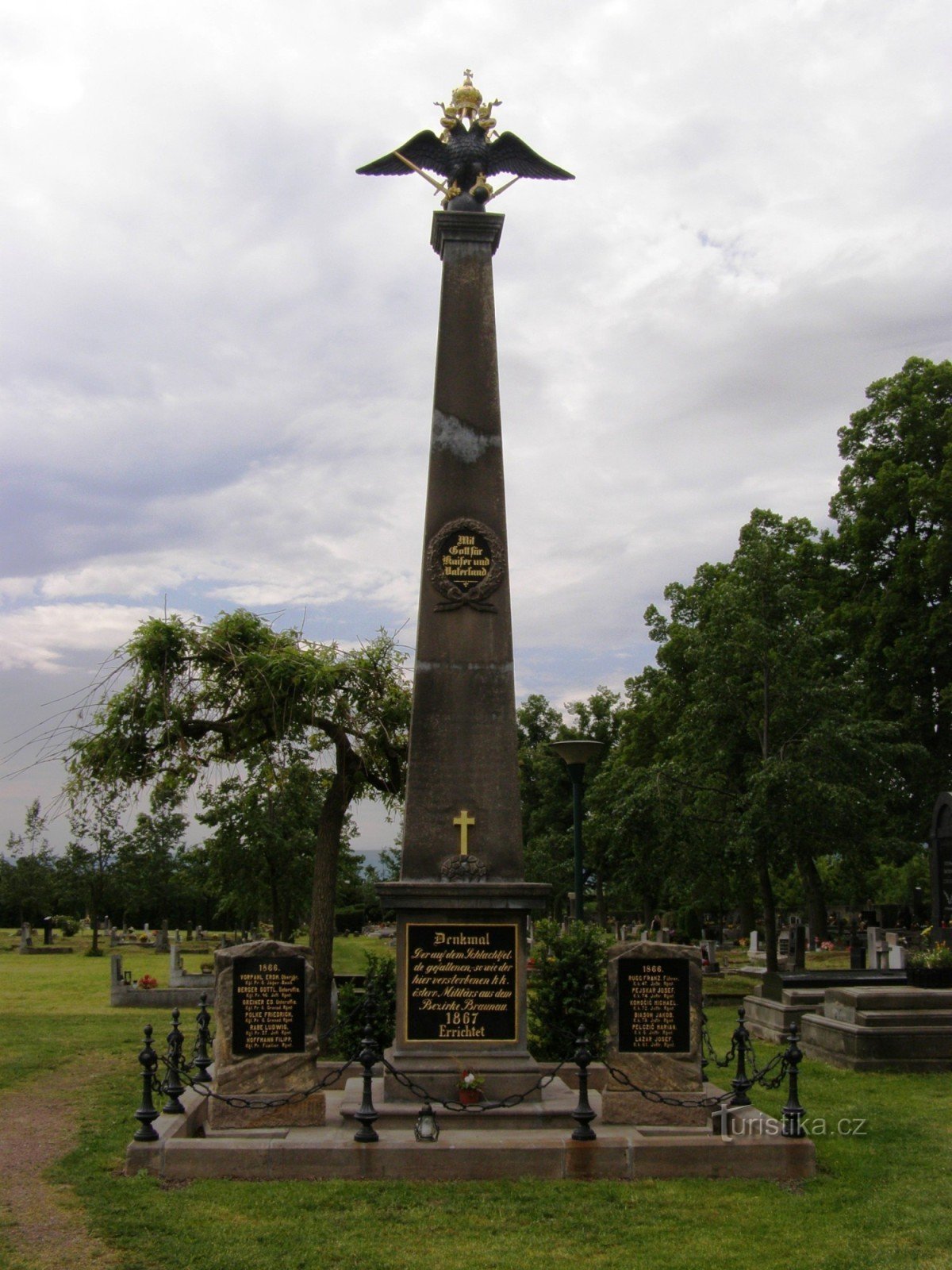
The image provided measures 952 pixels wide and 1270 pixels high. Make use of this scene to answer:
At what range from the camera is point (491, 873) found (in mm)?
10828

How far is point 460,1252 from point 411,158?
1083 centimetres

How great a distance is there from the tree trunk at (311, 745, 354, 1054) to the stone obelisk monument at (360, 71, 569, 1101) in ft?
20.1

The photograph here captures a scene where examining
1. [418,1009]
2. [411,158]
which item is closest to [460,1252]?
[418,1009]

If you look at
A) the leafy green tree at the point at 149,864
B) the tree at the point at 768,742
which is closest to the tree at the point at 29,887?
the leafy green tree at the point at 149,864

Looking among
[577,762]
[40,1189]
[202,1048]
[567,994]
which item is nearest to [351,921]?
[577,762]

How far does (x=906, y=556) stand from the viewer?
27.5m

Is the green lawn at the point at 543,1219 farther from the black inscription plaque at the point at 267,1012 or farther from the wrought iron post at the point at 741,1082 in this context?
the black inscription plaque at the point at 267,1012

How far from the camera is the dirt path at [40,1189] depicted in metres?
7.10

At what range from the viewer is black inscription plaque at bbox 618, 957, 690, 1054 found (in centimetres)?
994

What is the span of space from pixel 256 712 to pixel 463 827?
22.3 feet

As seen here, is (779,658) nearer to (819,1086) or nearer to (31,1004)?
(819,1086)

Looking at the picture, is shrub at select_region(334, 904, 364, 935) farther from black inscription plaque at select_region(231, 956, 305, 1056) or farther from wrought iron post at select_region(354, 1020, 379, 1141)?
wrought iron post at select_region(354, 1020, 379, 1141)

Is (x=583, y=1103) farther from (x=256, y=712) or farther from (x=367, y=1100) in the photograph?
(x=256, y=712)

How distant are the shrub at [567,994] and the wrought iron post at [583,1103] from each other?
4.31 metres
